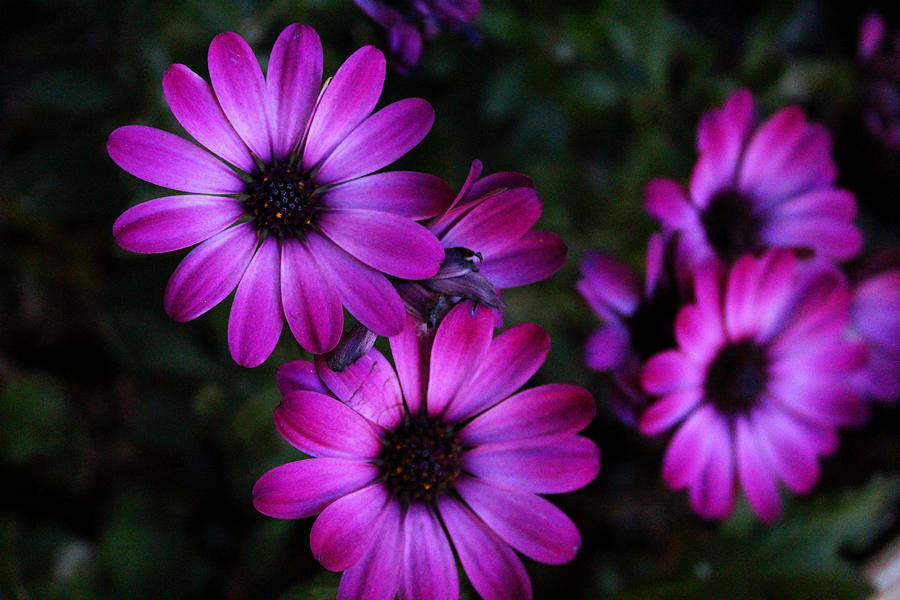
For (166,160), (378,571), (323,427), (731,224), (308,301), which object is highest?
(731,224)

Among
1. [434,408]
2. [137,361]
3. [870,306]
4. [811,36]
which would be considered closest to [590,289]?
[434,408]

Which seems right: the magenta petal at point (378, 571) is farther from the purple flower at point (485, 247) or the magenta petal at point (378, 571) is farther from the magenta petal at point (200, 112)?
the magenta petal at point (200, 112)

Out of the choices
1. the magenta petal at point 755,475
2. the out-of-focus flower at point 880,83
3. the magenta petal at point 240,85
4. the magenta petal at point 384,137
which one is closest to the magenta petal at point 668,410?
the magenta petal at point 755,475

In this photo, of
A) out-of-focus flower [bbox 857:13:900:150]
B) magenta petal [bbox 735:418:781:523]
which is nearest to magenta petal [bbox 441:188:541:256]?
magenta petal [bbox 735:418:781:523]

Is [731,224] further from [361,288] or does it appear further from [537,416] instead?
[361,288]

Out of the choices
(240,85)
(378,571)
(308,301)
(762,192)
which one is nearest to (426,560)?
(378,571)
